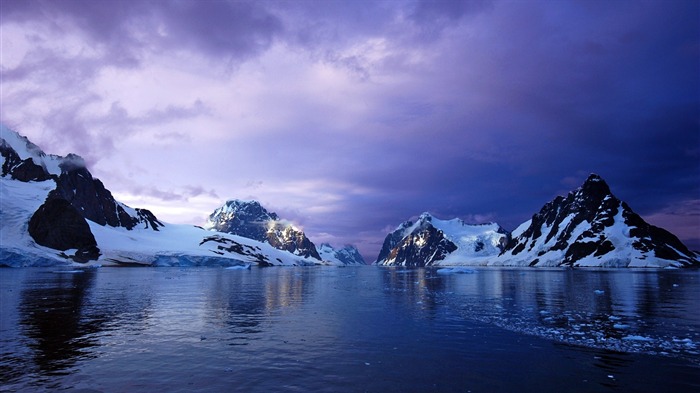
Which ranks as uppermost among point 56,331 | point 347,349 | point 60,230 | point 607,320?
point 60,230

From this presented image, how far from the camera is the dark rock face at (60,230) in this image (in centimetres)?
17900

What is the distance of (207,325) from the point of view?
29.2 metres

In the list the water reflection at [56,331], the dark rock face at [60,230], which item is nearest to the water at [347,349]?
the water reflection at [56,331]

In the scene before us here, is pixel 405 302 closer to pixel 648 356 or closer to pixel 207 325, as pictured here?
pixel 207 325

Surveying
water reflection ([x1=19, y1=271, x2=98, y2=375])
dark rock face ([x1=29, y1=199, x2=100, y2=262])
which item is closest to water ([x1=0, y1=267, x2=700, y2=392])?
water reflection ([x1=19, y1=271, x2=98, y2=375])

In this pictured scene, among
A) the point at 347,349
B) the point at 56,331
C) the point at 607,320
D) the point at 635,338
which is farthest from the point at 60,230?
the point at 635,338

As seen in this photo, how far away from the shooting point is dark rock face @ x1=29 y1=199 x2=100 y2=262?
17900cm

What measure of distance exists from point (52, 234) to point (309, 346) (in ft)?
680

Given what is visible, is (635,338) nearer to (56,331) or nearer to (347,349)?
(347,349)

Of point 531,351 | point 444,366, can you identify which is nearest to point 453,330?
point 531,351

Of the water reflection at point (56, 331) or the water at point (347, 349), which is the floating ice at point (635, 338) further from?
the water reflection at point (56, 331)

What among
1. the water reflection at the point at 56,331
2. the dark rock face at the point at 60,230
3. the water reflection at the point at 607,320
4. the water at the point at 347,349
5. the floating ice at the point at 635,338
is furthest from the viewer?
the dark rock face at the point at 60,230

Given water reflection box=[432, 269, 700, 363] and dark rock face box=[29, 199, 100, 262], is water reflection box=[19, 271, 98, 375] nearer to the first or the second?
water reflection box=[432, 269, 700, 363]

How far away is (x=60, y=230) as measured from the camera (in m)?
186
